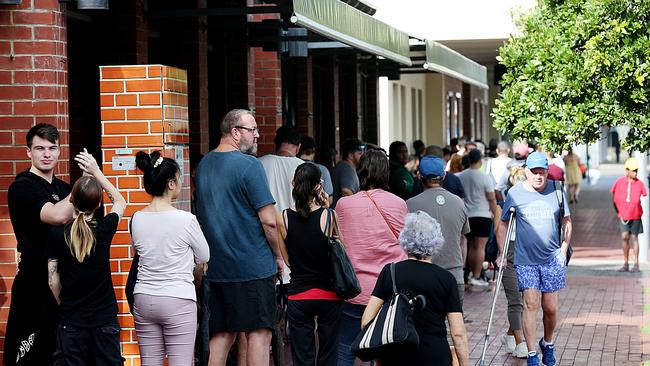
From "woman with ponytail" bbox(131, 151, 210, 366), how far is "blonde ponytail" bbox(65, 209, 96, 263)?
0.44 meters

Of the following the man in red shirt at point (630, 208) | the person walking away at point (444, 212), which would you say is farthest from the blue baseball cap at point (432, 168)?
the man in red shirt at point (630, 208)

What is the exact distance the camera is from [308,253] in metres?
8.01

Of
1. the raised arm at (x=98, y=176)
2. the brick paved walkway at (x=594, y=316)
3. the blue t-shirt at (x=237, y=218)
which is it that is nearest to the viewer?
the raised arm at (x=98, y=176)

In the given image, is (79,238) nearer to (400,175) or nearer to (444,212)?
(444,212)

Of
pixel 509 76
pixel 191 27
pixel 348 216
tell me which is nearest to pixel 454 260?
pixel 348 216

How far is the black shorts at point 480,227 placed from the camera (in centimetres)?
1589

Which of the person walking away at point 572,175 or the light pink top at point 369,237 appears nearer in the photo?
the light pink top at point 369,237

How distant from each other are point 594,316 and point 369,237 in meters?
6.50

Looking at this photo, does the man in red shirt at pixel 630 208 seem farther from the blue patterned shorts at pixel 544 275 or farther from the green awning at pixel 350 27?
the blue patterned shorts at pixel 544 275

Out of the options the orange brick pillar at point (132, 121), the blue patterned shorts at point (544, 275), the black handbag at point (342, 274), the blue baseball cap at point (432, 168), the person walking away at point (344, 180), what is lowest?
the blue patterned shorts at point (544, 275)

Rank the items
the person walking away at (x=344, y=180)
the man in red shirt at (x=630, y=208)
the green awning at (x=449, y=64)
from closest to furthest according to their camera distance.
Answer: the person walking away at (x=344, y=180) < the green awning at (x=449, y=64) < the man in red shirt at (x=630, y=208)

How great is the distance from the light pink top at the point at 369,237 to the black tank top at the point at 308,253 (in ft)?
0.76

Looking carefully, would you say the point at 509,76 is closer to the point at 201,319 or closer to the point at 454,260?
the point at 454,260

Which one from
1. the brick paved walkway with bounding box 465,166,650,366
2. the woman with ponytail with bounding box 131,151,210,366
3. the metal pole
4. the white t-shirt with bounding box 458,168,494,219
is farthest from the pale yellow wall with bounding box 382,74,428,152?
the woman with ponytail with bounding box 131,151,210,366
